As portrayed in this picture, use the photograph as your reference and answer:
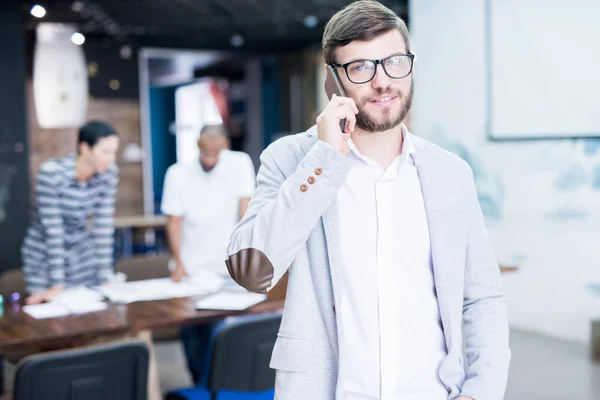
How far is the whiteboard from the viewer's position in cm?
514

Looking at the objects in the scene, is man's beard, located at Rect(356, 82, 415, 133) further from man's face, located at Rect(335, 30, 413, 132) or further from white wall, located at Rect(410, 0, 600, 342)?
white wall, located at Rect(410, 0, 600, 342)

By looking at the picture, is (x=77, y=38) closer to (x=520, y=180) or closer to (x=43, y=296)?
(x=520, y=180)

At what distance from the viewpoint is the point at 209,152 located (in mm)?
4246

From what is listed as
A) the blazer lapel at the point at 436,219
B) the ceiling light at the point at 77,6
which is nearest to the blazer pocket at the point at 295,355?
the blazer lapel at the point at 436,219

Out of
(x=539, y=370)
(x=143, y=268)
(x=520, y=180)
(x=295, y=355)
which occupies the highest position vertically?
(x=520, y=180)

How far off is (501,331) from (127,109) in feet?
29.4

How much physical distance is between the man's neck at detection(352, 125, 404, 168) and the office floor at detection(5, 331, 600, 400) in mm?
3211

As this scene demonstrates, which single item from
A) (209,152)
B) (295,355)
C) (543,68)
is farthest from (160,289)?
(543,68)

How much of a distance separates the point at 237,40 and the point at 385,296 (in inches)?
383

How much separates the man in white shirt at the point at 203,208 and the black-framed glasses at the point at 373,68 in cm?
284

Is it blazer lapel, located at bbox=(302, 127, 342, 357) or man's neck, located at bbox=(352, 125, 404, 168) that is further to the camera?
man's neck, located at bbox=(352, 125, 404, 168)

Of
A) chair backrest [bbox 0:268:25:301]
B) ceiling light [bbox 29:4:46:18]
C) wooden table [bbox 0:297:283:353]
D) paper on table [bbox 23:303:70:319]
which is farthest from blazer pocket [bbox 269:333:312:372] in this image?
ceiling light [bbox 29:4:46:18]

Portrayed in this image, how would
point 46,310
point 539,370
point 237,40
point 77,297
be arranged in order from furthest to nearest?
point 237,40 → point 539,370 → point 77,297 → point 46,310

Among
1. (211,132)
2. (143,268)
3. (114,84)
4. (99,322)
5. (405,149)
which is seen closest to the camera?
(405,149)
